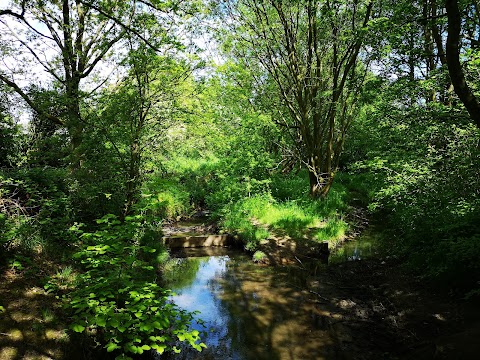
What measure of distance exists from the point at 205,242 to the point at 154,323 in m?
7.94

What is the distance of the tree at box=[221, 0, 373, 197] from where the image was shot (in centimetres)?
1141

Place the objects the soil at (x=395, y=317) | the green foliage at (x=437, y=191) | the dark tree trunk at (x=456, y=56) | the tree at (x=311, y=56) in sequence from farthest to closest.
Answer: the tree at (x=311, y=56) < the green foliage at (x=437, y=191) < the soil at (x=395, y=317) < the dark tree trunk at (x=456, y=56)

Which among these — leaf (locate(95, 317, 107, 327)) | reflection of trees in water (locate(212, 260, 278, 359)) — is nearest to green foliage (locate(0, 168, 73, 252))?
leaf (locate(95, 317, 107, 327))

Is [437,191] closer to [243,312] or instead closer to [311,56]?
[243,312]

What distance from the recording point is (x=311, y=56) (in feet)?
39.9

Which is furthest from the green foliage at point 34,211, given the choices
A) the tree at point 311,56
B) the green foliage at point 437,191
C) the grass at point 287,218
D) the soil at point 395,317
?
the tree at point 311,56

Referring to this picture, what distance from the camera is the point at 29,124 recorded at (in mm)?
13719

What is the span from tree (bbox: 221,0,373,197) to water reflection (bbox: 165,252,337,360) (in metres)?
5.29

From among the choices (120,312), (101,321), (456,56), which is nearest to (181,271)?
(120,312)

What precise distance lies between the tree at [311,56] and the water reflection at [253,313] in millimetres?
5293

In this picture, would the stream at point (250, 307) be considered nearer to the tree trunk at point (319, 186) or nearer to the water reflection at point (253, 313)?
the water reflection at point (253, 313)

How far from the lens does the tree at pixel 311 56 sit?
11414 mm

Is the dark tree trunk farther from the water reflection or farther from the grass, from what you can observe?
the grass

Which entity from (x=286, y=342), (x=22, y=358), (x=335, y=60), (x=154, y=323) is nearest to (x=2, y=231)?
(x=22, y=358)
